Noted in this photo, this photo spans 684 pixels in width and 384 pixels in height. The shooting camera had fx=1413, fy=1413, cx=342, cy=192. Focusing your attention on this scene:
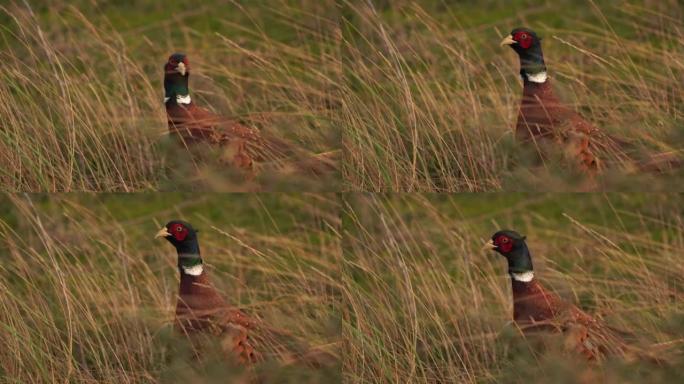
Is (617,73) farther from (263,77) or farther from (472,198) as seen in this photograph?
(263,77)

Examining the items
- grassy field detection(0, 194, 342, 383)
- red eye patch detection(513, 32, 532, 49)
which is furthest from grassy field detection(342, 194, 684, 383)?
red eye patch detection(513, 32, 532, 49)

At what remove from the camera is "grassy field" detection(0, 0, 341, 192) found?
6.20 meters

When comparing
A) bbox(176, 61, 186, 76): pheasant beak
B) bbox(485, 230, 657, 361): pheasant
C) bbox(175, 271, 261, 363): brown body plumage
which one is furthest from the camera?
bbox(176, 61, 186, 76): pheasant beak

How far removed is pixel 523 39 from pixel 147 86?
167 centimetres

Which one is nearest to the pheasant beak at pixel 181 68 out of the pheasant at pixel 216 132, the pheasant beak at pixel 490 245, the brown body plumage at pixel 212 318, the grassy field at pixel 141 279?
the pheasant at pixel 216 132

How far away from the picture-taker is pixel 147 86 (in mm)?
6285

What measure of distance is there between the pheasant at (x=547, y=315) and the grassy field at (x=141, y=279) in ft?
2.48

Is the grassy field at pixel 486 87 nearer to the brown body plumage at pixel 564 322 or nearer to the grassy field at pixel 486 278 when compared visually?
the grassy field at pixel 486 278

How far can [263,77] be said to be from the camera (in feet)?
20.5

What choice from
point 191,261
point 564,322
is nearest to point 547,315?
point 564,322

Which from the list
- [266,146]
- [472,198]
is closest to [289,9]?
[266,146]

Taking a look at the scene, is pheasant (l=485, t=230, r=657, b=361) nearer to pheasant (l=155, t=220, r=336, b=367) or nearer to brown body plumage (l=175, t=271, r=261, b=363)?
pheasant (l=155, t=220, r=336, b=367)

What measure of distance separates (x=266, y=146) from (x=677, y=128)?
178 cm

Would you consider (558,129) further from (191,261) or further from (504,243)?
(191,261)
